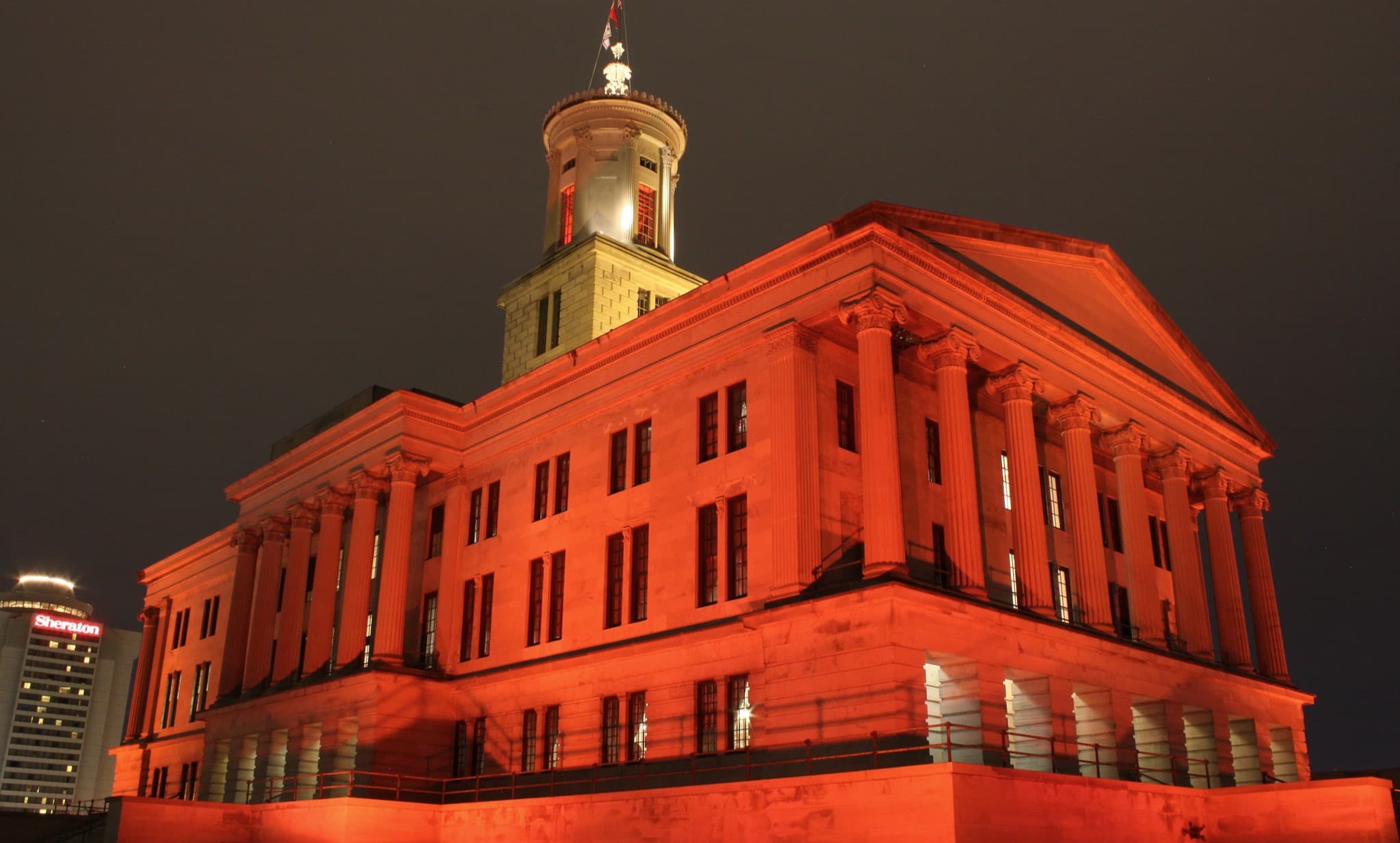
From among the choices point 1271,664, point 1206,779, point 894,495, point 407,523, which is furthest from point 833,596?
point 1271,664

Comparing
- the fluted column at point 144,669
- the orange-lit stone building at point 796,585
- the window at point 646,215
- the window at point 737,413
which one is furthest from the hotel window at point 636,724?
the fluted column at point 144,669

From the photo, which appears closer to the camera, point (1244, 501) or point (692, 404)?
point (692, 404)

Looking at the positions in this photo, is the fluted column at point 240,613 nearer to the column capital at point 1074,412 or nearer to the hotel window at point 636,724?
the hotel window at point 636,724

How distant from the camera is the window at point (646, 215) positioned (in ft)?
194

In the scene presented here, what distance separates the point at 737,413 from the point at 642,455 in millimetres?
4597

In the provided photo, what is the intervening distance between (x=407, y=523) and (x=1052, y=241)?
1014 inches

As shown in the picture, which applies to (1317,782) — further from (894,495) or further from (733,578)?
(733,578)

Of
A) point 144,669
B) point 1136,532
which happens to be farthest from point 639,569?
point 144,669

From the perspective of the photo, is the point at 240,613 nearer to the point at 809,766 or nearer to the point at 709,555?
the point at 709,555

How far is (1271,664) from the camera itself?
45875 millimetres

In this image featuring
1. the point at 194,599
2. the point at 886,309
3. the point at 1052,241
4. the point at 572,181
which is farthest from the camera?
the point at 194,599

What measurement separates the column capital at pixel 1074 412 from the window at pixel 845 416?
7.80 m

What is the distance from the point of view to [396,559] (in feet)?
149

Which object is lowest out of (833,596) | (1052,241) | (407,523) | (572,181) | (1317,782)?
(1317,782)
